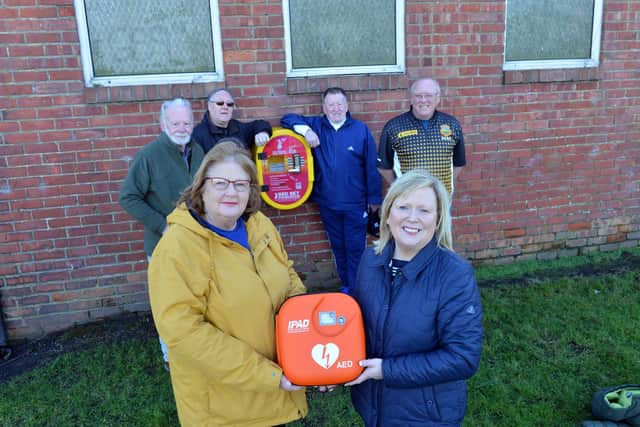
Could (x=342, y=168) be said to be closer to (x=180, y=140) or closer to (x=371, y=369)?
(x=180, y=140)

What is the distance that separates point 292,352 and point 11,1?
11.7ft

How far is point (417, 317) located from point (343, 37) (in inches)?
131

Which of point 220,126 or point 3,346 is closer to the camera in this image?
point 220,126

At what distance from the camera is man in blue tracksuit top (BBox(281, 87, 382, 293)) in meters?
4.15

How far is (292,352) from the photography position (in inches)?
72.2

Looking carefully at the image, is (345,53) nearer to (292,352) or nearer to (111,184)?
(111,184)

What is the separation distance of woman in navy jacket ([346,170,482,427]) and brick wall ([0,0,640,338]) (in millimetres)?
2712

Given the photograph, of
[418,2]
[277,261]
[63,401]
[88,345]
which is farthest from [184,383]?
[418,2]

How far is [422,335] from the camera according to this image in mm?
1806

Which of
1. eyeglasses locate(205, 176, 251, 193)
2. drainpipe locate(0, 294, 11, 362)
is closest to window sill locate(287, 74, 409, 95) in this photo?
eyeglasses locate(205, 176, 251, 193)

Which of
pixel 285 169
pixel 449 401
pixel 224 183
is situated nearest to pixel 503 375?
pixel 449 401

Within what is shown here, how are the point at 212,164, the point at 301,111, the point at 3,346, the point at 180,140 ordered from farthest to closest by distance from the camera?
the point at 301,111 < the point at 3,346 < the point at 180,140 < the point at 212,164

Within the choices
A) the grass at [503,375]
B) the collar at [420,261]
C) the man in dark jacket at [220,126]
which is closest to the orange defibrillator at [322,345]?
the collar at [420,261]

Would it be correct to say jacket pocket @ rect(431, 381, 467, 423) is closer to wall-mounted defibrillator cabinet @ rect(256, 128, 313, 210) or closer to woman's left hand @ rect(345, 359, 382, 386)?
woman's left hand @ rect(345, 359, 382, 386)
